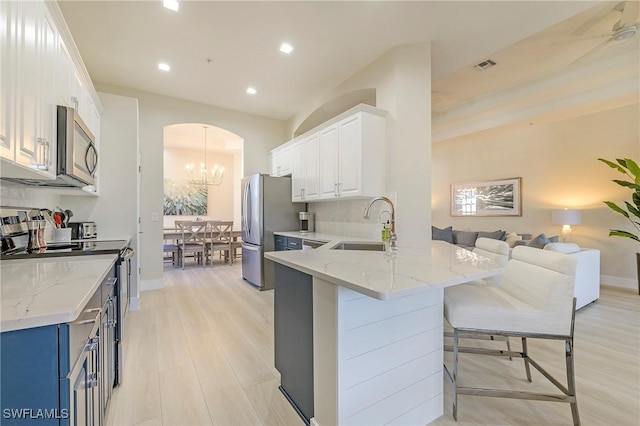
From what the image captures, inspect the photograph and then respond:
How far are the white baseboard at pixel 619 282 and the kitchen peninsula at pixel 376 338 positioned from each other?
4924 mm

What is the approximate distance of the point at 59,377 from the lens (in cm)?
78

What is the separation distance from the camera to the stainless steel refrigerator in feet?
14.0

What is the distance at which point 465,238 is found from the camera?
5.57 metres

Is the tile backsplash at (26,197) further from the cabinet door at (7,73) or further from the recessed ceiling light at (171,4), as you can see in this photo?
the recessed ceiling light at (171,4)

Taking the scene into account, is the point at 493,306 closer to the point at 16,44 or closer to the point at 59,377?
the point at 59,377

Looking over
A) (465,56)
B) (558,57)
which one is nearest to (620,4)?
(558,57)

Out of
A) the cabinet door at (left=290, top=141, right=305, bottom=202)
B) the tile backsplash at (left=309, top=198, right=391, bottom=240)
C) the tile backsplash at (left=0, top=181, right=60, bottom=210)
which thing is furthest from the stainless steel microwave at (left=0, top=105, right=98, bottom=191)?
the tile backsplash at (left=309, top=198, right=391, bottom=240)

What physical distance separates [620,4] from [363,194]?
3059 mm

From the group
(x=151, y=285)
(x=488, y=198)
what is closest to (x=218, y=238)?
(x=151, y=285)

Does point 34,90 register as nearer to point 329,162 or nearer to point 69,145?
point 69,145

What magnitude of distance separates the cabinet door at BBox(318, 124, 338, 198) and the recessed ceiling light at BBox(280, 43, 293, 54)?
1019 mm

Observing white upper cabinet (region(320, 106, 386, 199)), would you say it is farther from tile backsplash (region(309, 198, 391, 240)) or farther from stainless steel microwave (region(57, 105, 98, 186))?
stainless steel microwave (region(57, 105, 98, 186))

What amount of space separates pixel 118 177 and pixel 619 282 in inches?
299

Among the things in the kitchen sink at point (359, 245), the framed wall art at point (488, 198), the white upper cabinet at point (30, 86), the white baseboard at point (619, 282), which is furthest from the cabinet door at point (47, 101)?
the white baseboard at point (619, 282)
